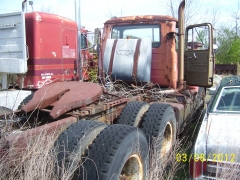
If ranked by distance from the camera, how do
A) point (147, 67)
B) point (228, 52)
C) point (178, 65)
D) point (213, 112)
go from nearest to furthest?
point (213, 112)
point (147, 67)
point (178, 65)
point (228, 52)

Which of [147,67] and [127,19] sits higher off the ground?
[127,19]

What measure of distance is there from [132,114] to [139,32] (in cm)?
244

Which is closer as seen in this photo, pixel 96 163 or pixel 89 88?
pixel 96 163

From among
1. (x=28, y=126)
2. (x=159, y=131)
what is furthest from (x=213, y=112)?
(x=28, y=126)

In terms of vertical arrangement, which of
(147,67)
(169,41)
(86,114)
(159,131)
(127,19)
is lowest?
(159,131)

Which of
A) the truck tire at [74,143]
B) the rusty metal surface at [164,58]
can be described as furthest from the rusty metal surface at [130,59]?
the truck tire at [74,143]

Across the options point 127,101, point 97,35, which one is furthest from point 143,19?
point 127,101

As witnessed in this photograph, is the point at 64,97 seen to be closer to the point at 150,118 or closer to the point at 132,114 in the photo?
the point at 132,114

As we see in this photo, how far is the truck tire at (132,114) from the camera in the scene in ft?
11.6

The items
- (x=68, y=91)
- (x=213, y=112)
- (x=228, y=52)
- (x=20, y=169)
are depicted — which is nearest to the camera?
(x=20, y=169)

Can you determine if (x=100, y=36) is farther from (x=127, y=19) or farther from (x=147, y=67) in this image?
(x=147, y=67)

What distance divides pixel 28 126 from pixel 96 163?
134cm

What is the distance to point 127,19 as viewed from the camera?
5418 millimetres

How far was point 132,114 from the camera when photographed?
11.7ft
